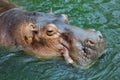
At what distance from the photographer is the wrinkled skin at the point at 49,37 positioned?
642 cm

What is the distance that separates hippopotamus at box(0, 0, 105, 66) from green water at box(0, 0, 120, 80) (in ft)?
0.56

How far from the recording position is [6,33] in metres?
7.29

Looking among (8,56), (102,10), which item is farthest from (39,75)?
(102,10)

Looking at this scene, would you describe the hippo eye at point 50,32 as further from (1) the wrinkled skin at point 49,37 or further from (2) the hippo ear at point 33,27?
(2) the hippo ear at point 33,27

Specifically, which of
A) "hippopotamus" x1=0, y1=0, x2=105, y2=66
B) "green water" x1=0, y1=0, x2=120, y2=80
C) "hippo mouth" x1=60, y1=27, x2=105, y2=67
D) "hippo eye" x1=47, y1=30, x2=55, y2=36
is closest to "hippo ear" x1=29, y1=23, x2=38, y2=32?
"hippopotamus" x1=0, y1=0, x2=105, y2=66

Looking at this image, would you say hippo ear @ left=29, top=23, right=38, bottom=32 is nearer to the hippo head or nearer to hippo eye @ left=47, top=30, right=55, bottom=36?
the hippo head

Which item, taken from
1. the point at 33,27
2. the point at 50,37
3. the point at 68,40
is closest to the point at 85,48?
the point at 68,40

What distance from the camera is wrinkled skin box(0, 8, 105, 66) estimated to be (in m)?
6.42

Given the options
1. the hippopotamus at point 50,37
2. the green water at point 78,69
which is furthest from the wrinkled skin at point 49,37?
the green water at point 78,69

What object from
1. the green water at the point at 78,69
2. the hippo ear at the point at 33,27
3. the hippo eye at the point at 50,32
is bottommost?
the green water at the point at 78,69

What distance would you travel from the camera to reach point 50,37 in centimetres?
679

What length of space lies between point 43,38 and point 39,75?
25.3 inches

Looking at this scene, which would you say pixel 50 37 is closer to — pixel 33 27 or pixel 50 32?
pixel 50 32

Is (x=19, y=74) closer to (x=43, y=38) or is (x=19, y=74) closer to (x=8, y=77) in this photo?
(x=8, y=77)
